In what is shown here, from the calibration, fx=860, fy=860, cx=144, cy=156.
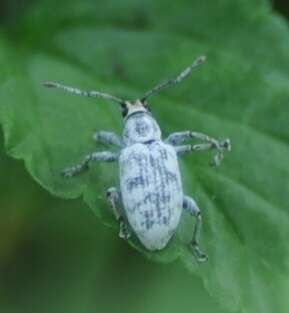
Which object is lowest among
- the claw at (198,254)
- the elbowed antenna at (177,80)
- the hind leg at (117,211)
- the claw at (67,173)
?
the claw at (198,254)

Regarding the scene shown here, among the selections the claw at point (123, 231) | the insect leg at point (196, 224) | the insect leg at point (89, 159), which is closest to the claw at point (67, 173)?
the insect leg at point (89, 159)

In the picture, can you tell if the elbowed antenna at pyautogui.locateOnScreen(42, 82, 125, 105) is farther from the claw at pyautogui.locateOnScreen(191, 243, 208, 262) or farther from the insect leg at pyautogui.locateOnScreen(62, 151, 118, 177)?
the claw at pyautogui.locateOnScreen(191, 243, 208, 262)

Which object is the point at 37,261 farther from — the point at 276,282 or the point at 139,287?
the point at 276,282

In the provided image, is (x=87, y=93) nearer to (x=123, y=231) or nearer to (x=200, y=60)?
(x=200, y=60)

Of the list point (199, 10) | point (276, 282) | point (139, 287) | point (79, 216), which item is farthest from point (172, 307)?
point (199, 10)

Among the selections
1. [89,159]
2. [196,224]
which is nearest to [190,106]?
[89,159]

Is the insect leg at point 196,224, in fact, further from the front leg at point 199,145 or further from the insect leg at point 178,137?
the insect leg at point 178,137
